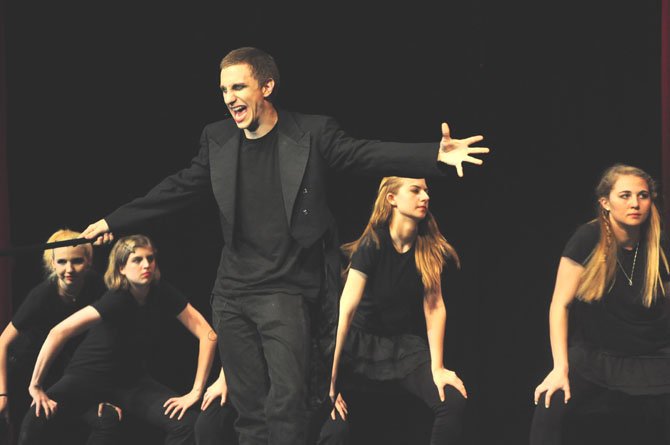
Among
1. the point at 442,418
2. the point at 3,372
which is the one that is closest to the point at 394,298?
the point at 442,418

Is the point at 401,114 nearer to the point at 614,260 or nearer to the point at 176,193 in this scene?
the point at 614,260

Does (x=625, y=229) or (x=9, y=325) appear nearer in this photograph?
(x=625, y=229)

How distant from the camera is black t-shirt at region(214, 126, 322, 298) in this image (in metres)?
3.31

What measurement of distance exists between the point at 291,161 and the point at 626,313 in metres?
1.73

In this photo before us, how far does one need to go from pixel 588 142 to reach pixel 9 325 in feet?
8.78

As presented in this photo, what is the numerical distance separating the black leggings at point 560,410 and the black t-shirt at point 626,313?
6.8 inches

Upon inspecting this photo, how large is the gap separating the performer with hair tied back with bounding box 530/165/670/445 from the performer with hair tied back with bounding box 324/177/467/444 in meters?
0.48

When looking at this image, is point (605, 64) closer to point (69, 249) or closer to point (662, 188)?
point (662, 188)

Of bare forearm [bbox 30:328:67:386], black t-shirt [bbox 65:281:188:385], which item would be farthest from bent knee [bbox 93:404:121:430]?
bare forearm [bbox 30:328:67:386]

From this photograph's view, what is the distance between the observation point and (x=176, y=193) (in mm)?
3465

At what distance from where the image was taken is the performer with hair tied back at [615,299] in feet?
14.1

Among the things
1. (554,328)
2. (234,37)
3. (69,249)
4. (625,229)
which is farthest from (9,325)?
(625,229)

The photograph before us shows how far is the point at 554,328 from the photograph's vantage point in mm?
4371

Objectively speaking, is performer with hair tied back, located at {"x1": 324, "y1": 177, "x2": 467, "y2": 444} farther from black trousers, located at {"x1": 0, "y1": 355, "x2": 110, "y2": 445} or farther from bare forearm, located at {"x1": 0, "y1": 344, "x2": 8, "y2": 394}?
bare forearm, located at {"x1": 0, "y1": 344, "x2": 8, "y2": 394}
